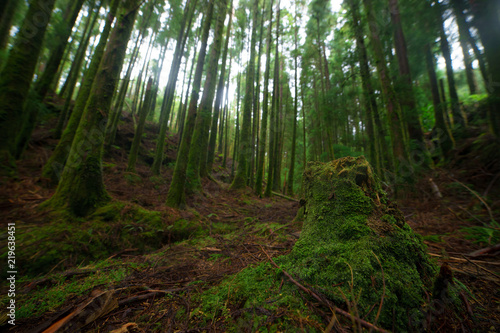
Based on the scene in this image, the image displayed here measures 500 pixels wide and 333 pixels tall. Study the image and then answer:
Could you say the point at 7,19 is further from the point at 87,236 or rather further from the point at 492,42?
the point at 492,42

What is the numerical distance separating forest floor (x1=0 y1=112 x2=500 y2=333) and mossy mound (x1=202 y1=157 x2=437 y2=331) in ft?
0.65

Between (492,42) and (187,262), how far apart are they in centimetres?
682

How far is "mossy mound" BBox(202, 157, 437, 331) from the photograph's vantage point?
1253 mm

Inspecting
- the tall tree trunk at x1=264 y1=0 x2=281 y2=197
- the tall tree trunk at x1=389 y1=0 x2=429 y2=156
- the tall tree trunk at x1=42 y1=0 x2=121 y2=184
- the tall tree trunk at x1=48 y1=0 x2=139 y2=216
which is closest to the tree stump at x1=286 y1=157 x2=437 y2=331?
the tall tree trunk at x1=48 y1=0 x2=139 y2=216

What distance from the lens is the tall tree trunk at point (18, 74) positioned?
358 centimetres

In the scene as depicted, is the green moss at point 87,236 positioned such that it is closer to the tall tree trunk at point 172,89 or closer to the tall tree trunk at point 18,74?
the tall tree trunk at point 18,74

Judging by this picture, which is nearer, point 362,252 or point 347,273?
point 347,273

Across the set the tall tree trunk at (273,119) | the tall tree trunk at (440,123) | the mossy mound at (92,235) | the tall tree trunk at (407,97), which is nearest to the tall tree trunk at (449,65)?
the tall tree trunk at (440,123)

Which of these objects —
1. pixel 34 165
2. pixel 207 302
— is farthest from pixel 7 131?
pixel 207 302

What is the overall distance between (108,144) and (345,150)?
14530mm

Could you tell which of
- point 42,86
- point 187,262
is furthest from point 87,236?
point 42,86

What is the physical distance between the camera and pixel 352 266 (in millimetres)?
1464

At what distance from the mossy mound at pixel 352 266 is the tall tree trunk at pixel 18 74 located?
523 centimetres

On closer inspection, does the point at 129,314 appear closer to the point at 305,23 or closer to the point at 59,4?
the point at 59,4
